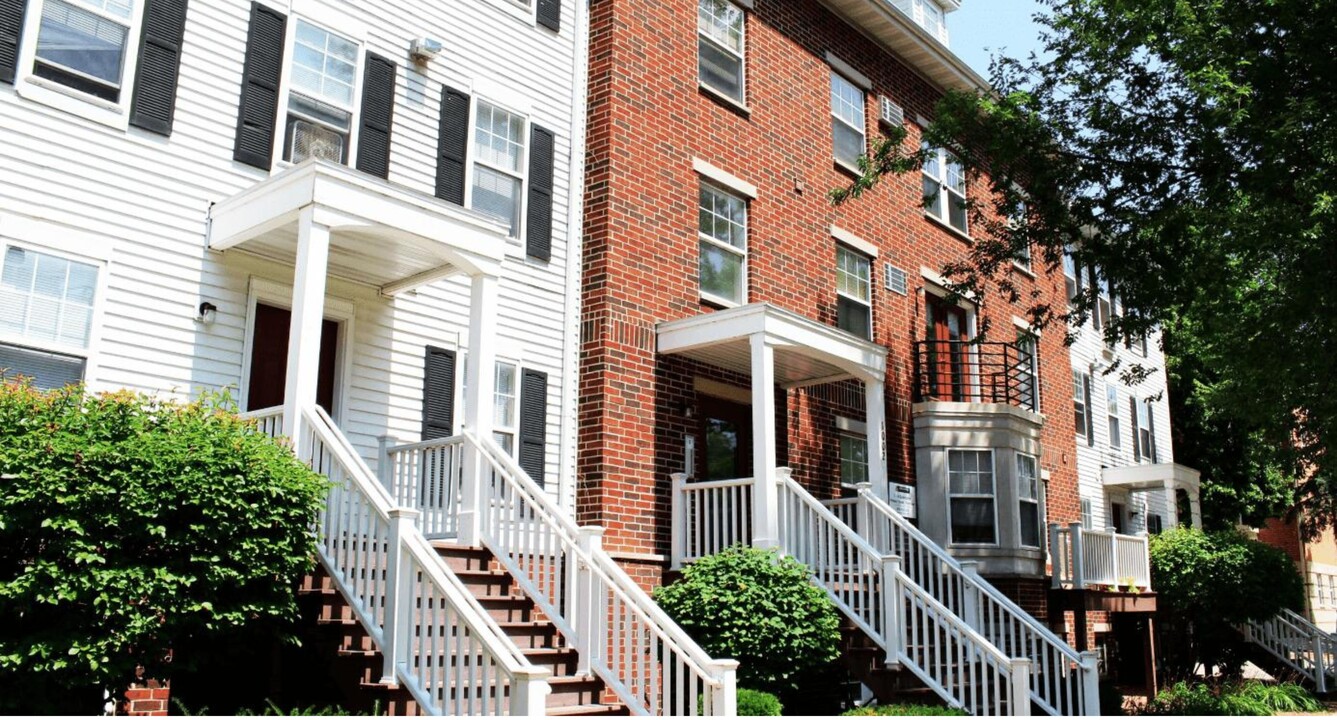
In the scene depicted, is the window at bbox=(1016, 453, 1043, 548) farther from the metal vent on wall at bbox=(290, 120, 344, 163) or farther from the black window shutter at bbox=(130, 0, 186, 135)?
the black window shutter at bbox=(130, 0, 186, 135)

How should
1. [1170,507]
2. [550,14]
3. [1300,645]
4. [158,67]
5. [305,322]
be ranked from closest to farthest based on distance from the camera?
[305,322] → [158,67] → [550,14] → [1300,645] → [1170,507]

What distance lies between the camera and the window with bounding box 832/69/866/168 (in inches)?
706

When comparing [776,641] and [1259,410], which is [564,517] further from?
[1259,410]

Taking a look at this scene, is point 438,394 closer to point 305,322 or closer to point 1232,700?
point 305,322

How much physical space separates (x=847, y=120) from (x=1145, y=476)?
498 inches

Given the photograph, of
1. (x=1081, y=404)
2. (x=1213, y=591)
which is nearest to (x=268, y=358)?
(x=1213, y=591)

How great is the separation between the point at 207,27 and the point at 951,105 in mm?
10093

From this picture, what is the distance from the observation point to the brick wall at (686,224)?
13.0 metres

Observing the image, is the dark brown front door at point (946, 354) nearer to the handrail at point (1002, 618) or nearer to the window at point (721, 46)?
the handrail at point (1002, 618)

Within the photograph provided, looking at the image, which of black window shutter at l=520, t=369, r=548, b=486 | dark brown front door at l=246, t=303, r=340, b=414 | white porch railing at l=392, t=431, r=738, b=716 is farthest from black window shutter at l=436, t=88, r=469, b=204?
white porch railing at l=392, t=431, r=738, b=716

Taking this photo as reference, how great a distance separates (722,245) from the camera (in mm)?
15008

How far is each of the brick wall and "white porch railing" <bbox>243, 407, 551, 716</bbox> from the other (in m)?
4.15

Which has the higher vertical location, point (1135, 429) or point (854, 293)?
point (854, 293)

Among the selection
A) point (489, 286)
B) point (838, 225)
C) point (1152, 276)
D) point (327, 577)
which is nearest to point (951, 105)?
point (838, 225)
